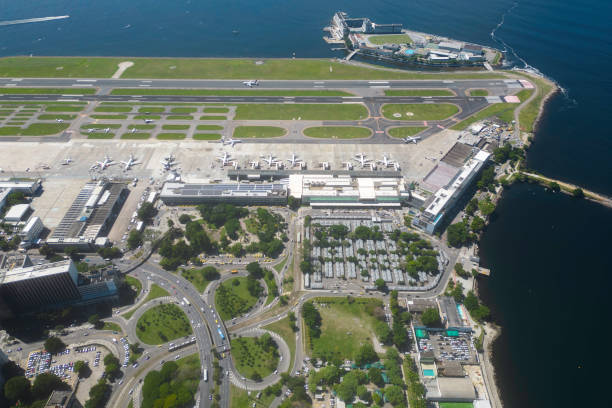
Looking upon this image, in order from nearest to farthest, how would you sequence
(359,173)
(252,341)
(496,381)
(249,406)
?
(249,406) < (496,381) < (252,341) < (359,173)

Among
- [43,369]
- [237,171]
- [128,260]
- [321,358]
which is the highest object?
[237,171]

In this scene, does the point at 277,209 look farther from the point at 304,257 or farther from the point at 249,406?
the point at 249,406

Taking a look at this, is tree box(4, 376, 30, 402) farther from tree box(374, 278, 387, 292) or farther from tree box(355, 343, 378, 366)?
tree box(374, 278, 387, 292)

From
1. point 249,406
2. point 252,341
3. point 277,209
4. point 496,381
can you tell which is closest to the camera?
point 249,406

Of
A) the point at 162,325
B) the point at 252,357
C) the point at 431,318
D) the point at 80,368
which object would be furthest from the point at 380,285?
the point at 80,368

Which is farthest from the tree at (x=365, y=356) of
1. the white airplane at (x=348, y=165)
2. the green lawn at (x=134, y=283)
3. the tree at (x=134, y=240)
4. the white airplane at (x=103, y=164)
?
the white airplane at (x=103, y=164)

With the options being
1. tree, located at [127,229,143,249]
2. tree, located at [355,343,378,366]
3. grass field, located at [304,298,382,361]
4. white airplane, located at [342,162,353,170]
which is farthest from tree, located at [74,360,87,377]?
white airplane, located at [342,162,353,170]

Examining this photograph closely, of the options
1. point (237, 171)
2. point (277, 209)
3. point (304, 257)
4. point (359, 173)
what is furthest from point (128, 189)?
point (359, 173)

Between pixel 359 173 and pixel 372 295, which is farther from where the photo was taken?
pixel 359 173
